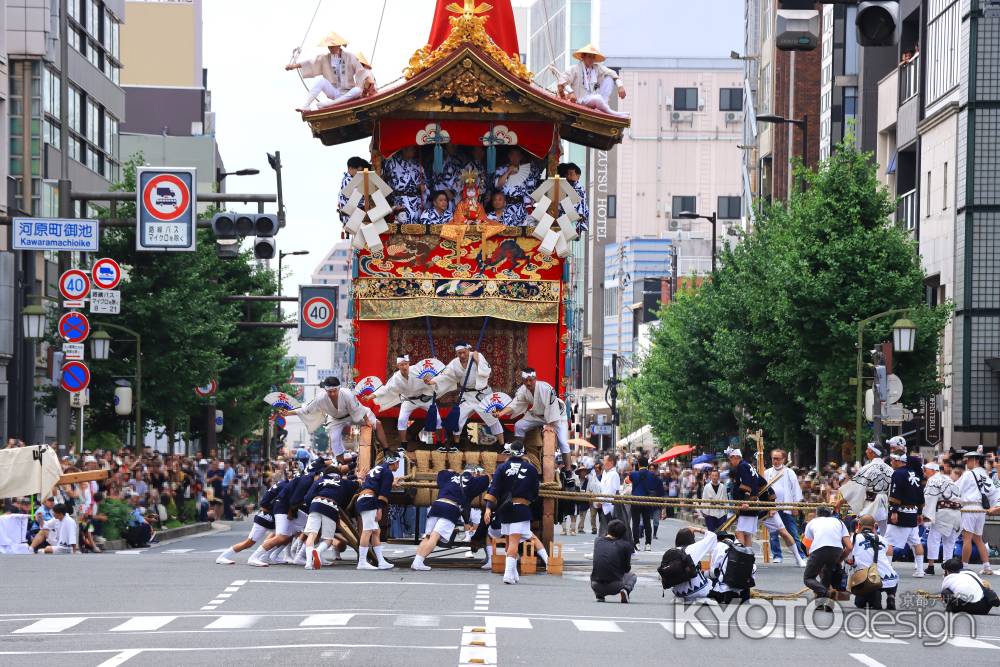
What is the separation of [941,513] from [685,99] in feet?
301

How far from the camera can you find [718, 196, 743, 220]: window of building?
11638cm

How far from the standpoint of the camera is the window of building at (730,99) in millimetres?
116812

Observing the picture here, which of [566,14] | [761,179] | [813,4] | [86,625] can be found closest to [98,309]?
[86,625]

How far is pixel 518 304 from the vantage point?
25.7m

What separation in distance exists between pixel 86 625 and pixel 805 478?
960 inches

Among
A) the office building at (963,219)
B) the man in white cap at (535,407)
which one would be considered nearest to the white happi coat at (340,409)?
the man in white cap at (535,407)

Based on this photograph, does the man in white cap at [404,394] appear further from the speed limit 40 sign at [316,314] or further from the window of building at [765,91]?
the window of building at [765,91]

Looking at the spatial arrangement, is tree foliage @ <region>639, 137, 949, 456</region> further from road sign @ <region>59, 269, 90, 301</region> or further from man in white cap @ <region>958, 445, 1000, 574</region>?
road sign @ <region>59, 269, 90, 301</region>

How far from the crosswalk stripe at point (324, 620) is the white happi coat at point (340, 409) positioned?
25.3 feet

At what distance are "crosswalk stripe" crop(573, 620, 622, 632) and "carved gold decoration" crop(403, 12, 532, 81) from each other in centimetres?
1007

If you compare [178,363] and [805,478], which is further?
[178,363]

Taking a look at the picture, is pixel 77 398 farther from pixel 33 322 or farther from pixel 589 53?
pixel 589 53

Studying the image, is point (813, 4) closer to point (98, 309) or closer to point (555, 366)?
point (555, 366)

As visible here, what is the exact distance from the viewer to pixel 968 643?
661 inches
